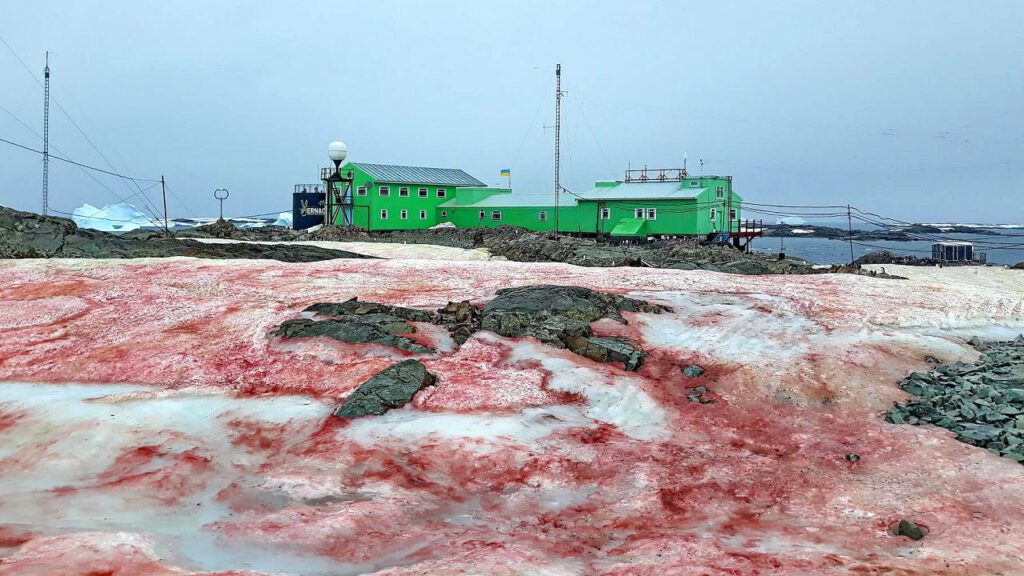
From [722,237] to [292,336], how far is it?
193 feet

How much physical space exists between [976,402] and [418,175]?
7669cm

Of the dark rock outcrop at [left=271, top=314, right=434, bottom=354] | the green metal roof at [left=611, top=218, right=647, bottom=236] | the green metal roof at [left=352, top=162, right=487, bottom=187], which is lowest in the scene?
the dark rock outcrop at [left=271, top=314, right=434, bottom=354]

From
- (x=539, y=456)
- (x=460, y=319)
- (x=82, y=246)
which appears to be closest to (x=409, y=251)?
(x=82, y=246)

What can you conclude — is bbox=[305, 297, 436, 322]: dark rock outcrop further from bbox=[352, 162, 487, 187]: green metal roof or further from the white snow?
bbox=[352, 162, 487, 187]: green metal roof

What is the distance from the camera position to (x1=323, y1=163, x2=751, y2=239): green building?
235ft

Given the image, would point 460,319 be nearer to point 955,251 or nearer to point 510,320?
point 510,320

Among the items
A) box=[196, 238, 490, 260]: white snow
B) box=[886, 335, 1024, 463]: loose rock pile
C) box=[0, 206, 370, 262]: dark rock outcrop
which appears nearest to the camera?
box=[886, 335, 1024, 463]: loose rock pile

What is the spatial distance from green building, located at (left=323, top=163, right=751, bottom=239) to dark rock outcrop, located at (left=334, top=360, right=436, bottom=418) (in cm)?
5136

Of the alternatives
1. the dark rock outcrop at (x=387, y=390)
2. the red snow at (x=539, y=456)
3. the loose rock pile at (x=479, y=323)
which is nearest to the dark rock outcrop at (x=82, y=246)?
the red snow at (x=539, y=456)

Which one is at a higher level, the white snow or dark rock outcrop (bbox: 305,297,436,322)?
the white snow

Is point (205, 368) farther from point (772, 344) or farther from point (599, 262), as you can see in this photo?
point (599, 262)

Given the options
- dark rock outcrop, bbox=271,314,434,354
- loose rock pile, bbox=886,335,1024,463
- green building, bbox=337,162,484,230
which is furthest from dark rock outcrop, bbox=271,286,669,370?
green building, bbox=337,162,484,230

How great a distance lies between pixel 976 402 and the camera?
14516 mm

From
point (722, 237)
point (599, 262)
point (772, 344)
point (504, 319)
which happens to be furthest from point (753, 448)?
point (722, 237)
